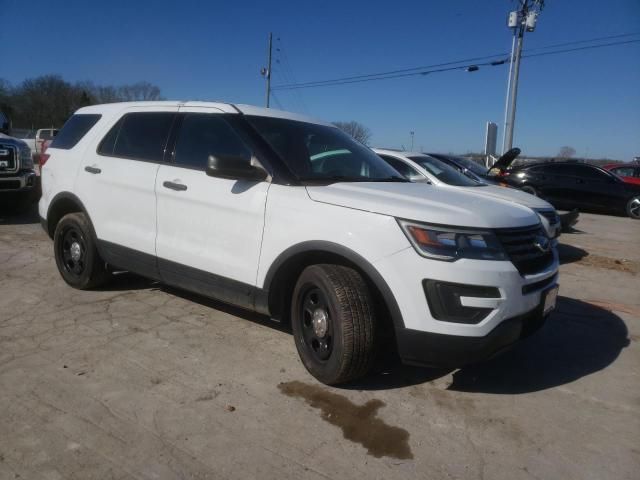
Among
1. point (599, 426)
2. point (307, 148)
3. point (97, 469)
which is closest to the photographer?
point (97, 469)

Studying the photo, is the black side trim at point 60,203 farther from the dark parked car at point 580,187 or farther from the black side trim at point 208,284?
the dark parked car at point 580,187

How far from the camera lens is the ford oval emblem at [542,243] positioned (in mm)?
3076

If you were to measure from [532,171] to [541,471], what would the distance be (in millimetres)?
13684

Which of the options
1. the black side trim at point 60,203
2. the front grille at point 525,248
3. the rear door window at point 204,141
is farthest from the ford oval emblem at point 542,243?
the black side trim at point 60,203

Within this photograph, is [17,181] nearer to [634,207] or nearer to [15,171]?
[15,171]

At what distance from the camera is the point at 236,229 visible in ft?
11.2

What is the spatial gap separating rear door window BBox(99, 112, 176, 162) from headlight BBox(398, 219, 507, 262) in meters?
2.29

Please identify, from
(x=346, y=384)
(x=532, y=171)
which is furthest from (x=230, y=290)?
(x=532, y=171)

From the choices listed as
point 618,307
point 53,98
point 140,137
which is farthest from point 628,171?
point 53,98

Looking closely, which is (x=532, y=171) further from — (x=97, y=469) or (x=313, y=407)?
(x=97, y=469)

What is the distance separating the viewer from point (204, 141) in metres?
3.78

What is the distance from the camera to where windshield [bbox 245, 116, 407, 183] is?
3.51 metres

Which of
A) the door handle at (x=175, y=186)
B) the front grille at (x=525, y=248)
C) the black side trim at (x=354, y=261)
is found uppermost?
the door handle at (x=175, y=186)

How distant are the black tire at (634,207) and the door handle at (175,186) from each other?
14.2m
